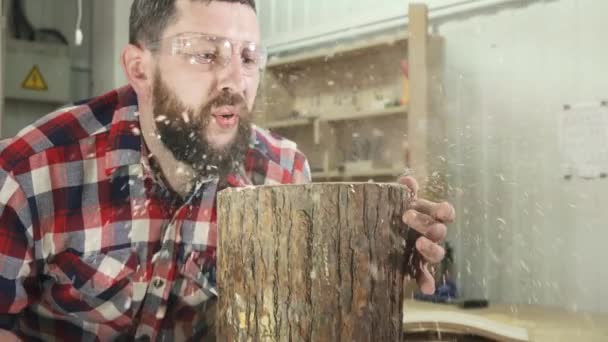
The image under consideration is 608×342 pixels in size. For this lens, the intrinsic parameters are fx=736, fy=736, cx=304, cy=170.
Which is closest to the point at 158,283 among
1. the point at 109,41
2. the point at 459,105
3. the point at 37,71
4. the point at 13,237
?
the point at 13,237

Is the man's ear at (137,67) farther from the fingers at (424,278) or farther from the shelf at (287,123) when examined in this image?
the fingers at (424,278)

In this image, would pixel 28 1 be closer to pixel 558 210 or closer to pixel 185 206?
pixel 185 206

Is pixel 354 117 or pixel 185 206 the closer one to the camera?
pixel 185 206

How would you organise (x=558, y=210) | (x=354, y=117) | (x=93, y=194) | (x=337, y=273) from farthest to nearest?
(x=558, y=210) → (x=354, y=117) → (x=93, y=194) → (x=337, y=273)

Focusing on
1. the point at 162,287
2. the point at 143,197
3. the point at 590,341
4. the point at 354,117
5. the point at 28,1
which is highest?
the point at 28,1

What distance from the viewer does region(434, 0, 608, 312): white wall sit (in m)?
1.21

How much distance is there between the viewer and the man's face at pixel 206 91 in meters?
0.85

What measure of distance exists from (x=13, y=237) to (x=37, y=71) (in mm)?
451

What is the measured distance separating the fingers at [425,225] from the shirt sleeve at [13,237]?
1.45 feet

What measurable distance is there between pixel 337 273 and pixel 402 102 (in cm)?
57

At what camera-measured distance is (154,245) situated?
890mm

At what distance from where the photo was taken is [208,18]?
2.77ft

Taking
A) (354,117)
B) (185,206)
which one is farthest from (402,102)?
(185,206)

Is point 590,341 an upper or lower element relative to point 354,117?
lower
